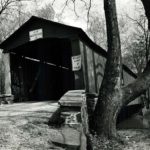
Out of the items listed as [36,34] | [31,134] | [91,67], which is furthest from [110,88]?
[36,34]

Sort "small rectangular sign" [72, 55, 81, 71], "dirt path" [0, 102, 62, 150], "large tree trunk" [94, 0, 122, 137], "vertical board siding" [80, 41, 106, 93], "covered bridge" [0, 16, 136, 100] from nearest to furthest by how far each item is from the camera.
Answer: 1. "dirt path" [0, 102, 62, 150]
2. "large tree trunk" [94, 0, 122, 137]
3. "small rectangular sign" [72, 55, 81, 71]
4. "covered bridge" [0, 16, 136, 100]
5. "vertical board siding" [80, 41, 106, 93]

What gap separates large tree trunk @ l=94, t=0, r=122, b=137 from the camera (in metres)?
7.65

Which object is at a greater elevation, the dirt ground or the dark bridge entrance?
the dark bridge entrance

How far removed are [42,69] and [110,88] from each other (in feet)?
23.9

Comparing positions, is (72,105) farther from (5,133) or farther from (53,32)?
(53,32)

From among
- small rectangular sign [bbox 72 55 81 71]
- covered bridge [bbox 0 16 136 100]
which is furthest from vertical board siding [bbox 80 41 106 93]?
small rectangular sign [bbox 72 55 81 71]

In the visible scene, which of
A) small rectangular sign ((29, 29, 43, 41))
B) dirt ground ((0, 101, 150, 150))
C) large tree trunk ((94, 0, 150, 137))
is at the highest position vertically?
small rectangular sign ((29, 29, 43, 41))

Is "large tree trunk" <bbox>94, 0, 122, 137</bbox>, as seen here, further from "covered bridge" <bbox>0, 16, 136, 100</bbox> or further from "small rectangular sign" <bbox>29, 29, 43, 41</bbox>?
"small rectangular sign" <bbox>29, 29, 43, 41</bbox>

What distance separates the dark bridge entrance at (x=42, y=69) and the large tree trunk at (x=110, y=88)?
479 cm

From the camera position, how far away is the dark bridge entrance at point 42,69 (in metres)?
13.1

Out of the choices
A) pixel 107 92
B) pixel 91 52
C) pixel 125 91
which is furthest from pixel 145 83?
pixel 91 52

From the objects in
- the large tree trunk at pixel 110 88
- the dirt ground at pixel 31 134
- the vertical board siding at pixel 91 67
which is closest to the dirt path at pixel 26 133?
the dirt ground at pixel 31 134

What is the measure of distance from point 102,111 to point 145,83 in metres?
1.67

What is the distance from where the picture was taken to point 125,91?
316 inches
